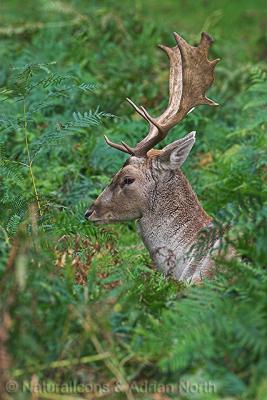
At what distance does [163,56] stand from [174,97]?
13.8 feet

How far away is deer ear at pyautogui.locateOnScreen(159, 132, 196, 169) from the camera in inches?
295

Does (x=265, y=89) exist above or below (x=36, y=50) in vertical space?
above

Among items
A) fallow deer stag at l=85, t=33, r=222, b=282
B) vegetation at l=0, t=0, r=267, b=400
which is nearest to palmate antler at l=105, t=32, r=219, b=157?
fallow deer stag at l=85, t=33, r=222, b=282

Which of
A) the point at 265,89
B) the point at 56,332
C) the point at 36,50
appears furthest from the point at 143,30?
the point at 56,332

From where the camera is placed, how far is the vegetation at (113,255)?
4.89 meters

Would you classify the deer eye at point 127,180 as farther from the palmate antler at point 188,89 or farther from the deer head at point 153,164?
the palmate antler at point 188,89

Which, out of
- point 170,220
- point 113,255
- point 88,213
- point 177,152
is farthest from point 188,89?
point 113,255

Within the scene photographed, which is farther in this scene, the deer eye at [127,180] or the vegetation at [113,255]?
the deer eye at [127,180]

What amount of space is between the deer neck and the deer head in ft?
0.04

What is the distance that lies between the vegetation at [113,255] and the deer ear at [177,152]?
586 millimetres

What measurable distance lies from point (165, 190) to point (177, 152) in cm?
29

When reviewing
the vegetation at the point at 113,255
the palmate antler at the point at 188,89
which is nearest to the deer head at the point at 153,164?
the palmate antler at the point at 188,89

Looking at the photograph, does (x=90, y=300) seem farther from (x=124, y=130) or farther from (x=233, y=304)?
(x=124, y=130)

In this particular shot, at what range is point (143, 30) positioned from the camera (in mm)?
12211
